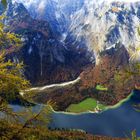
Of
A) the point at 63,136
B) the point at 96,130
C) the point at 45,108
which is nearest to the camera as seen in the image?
the point at 45,108

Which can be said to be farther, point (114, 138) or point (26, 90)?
point (114, 138)

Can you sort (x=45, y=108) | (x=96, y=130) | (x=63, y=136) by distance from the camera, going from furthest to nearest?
(x=96, y=130), (x=63, y=136), (x=45, y=108)

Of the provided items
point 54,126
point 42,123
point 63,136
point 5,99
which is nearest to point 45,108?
point 42,123

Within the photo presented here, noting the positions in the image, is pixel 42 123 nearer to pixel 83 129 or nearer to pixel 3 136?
pixel 3 136

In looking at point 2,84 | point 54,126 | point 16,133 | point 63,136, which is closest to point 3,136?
point 16,133

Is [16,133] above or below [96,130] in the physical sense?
above

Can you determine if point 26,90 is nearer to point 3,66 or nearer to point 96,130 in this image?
point 3,66

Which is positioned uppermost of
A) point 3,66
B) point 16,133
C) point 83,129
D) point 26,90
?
point 3,66

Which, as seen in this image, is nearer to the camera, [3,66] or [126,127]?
[3,66]

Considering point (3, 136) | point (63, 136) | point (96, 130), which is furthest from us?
point (96, 130)
